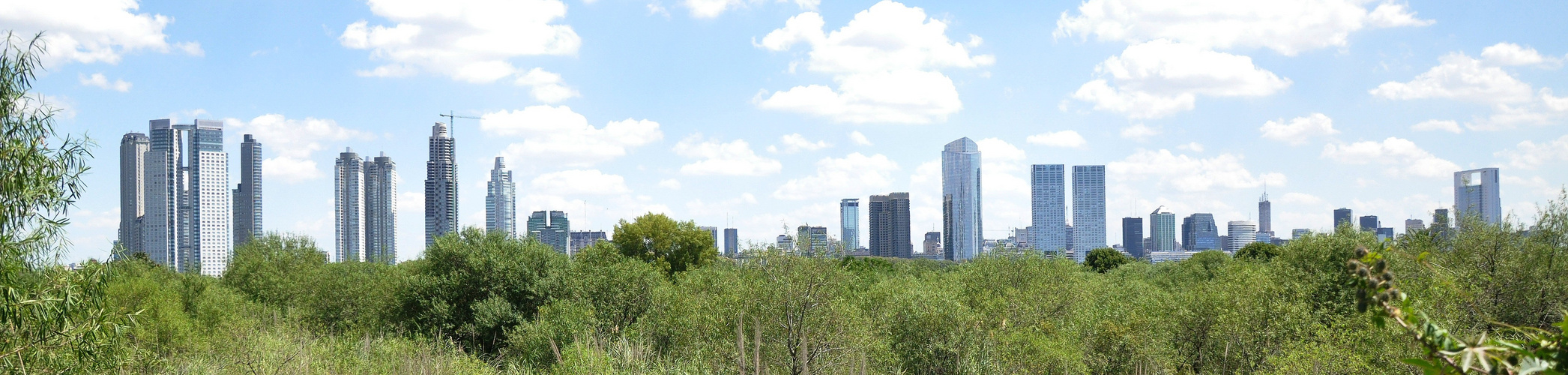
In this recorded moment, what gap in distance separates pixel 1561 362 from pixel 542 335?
3172 centimetres

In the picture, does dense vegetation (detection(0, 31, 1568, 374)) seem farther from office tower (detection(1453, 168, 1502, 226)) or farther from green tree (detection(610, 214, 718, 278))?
green tree (detection(610, 214, 718, 278))

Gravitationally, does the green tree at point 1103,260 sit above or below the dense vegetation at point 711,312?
below

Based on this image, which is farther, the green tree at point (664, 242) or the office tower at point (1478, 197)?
the green tree at point (664, 242)

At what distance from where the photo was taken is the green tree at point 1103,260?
8294 centimetres

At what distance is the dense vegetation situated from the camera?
49.8ft

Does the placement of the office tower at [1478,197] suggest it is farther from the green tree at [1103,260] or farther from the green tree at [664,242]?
the green tree at [664,242]

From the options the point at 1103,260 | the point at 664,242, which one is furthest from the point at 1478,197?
the point at 664,242

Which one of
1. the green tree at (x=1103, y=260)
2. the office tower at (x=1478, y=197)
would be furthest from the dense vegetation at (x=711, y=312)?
the green tree at (x=1103, y=260)

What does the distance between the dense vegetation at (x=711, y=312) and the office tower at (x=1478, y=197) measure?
967 mm

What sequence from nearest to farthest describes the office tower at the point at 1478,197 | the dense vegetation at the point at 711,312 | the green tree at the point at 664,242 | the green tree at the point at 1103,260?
the dense vegetation at the point at 711,312 < the office tower at the point at 1478,197 < the green tree at the point at 664,242 < the green tree at the point at 1103,260

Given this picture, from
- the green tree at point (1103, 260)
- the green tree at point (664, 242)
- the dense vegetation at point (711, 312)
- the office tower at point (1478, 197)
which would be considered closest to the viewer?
the dense vegetation at point (711, 312)

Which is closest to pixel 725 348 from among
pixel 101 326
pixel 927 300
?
pixel 927 300

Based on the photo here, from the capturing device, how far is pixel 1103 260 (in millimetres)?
85125

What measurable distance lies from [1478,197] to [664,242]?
66015mm
